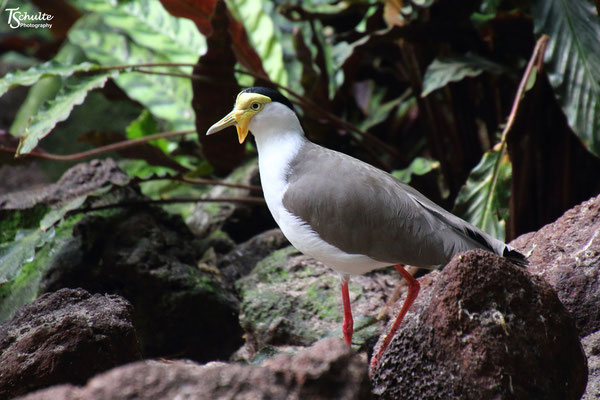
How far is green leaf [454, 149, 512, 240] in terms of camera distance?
388cm

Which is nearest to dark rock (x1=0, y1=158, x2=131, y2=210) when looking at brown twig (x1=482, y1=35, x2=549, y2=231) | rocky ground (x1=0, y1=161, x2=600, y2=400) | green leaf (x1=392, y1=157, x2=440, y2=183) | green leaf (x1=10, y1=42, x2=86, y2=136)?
rocky ground (x1=0, y1=161, x2=600, y2=400)

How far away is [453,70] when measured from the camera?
4.62 m

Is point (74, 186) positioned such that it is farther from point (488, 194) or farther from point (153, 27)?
point (488, 194)

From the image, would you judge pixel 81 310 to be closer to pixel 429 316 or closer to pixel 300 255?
pixel 429 316

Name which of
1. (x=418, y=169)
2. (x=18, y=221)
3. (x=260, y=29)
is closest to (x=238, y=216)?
(x=418, y=169)

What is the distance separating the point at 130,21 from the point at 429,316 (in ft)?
14.5

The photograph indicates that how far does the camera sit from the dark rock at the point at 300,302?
3.59 meters

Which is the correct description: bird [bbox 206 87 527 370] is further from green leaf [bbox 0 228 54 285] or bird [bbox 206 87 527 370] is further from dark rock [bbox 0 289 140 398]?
green leaf [bbox 0 228 54 285]

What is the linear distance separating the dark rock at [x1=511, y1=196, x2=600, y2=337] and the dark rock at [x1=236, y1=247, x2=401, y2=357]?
2.97 ft

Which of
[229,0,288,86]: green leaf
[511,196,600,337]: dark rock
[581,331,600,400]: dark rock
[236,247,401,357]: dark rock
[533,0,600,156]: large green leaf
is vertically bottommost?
[236,247,401,357]: dark rock

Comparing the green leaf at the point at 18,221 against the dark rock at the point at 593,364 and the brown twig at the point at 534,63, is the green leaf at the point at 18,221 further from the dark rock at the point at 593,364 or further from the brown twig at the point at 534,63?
the dark rock at the point at 593,364

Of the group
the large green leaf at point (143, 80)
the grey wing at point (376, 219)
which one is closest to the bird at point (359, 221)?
the grey wing at point (376, 219)

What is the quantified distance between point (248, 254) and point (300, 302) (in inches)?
35.1

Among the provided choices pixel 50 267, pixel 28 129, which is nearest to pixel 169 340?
pixel 50 267
